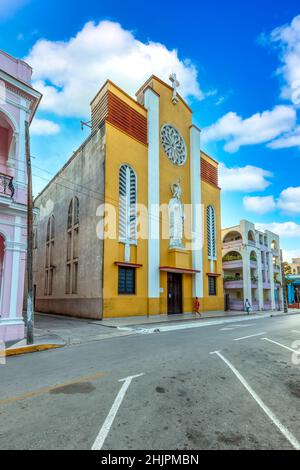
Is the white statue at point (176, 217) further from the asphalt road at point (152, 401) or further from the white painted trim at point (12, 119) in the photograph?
the asphalt road at point (152, 401)

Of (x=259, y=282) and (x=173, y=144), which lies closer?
(x=173, y=144)

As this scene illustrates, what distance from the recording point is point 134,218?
2080cm

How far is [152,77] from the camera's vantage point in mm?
24312

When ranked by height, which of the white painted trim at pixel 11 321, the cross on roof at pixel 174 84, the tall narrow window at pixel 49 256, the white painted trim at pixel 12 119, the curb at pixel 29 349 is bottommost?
the curb at pixel 29 349

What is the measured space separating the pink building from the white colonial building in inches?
959

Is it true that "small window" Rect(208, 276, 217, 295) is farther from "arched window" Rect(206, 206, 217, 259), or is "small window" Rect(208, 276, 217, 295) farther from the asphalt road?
the asphalt road

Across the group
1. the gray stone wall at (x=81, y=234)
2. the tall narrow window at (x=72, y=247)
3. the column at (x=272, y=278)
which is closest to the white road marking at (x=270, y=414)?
the gray stone wall at (x=81, y=234)

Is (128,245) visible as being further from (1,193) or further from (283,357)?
(283,357)

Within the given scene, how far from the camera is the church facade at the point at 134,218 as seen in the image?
19.4 m

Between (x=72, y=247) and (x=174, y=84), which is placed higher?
(x=174, y=84)

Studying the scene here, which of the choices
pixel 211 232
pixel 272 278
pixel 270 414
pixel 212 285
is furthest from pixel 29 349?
pixel 272 278

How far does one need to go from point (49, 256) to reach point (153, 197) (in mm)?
13019

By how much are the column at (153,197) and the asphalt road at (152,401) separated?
501 inches

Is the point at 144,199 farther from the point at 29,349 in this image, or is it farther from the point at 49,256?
the point at 29,349
